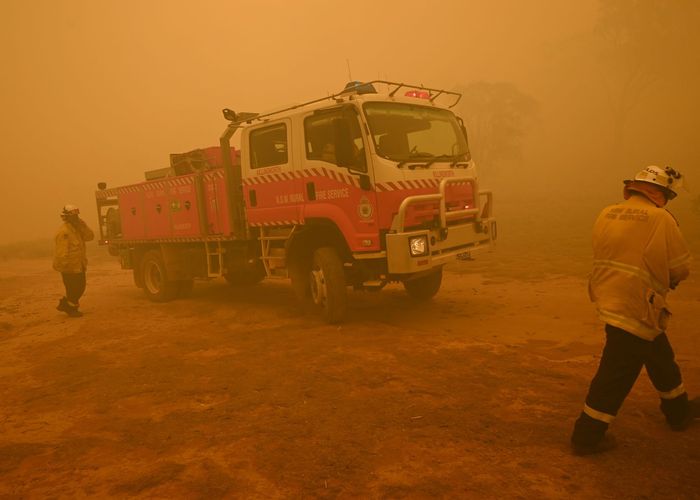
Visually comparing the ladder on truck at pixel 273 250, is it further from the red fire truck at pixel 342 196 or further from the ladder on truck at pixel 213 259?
the ladder on truck at pixel 213 259

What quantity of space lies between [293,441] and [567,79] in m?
94.7

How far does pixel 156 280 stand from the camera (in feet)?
32.3

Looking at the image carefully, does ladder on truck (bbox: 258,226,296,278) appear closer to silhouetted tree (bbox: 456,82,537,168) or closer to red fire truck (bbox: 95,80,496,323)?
red fire truck (bbox: 95,80,496,323)

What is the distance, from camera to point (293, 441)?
3.57 m

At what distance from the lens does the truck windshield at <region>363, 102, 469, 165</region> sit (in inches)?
241

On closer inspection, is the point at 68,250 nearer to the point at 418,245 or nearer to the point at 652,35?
the point at 418,245

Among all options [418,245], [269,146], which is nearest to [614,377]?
[418,245]

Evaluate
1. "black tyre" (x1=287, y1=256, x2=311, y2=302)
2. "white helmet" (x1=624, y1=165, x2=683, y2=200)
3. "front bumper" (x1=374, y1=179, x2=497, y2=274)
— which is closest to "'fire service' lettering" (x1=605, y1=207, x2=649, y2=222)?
"white helmet" (x1=624, y1=165, x2=683, y2=200)

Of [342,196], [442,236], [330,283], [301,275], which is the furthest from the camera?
[301,275]

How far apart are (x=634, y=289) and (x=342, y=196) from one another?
3.76m

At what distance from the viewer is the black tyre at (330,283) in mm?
6449

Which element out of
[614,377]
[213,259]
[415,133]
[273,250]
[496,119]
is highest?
[496,119]

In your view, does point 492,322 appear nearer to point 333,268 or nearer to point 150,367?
point 333,268

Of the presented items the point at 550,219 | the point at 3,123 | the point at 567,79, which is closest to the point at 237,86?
the point at 3,123
